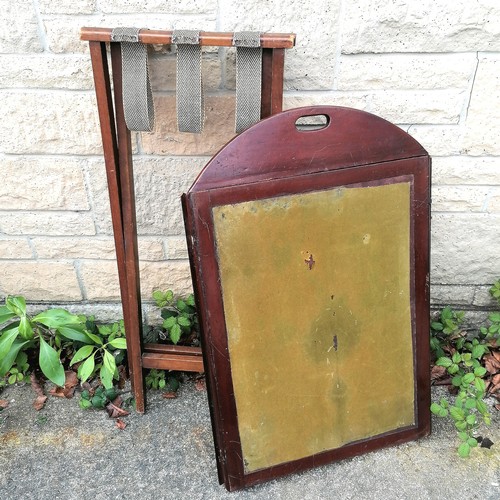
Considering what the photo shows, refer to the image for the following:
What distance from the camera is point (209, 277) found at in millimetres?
1558

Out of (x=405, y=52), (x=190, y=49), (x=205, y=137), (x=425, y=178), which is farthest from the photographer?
(x=205, y=137)

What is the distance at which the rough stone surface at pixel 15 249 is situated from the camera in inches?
84.9

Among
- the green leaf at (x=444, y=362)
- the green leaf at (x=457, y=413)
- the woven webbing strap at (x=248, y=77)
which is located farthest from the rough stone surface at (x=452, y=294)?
the woven webbing strap at (x=248, y=77)

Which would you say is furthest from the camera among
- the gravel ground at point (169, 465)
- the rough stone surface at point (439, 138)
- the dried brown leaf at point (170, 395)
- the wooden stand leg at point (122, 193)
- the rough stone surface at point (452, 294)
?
the rough stone surface at point (452, 294)

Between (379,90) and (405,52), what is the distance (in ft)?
0.48

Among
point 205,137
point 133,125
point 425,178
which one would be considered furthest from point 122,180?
point 425,178

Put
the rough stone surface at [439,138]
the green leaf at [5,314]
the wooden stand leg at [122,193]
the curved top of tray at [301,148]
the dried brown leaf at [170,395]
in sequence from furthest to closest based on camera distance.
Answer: the dried brown leaf at [170,395]
the green leaf at [5,314]
the rough stone surface at [439,138]
the wooden stand leg at [122,193]
the curved top of tray at [301,148]

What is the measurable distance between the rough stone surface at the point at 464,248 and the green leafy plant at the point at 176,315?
1034 mm

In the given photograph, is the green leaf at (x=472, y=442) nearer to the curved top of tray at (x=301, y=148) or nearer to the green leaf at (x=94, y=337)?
the curved top of tray at (x=301, y=148)

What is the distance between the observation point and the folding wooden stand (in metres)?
1.50

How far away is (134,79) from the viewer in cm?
154

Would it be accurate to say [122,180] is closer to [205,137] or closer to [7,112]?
[205,137]

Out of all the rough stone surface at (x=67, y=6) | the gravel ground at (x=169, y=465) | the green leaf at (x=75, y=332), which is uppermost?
the rough stone surface at (x=67, y=6)

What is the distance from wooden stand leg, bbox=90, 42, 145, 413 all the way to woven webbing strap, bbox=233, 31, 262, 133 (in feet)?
1.17
